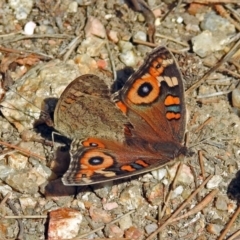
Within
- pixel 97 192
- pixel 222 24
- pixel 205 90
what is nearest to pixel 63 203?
pixel 97 192

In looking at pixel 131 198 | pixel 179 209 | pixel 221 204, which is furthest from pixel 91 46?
pixel 221 204

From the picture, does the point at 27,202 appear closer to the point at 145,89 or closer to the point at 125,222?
the point at 125,222

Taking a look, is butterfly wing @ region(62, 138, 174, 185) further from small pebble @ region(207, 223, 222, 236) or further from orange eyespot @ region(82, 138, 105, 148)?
small pebble @ region(207, 223, 222, 236)

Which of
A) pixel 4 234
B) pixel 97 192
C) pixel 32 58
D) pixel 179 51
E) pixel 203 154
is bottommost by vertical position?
pixel 4 234

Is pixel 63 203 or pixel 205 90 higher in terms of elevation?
pixel 205 90

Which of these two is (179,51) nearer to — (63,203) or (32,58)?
(32,58)

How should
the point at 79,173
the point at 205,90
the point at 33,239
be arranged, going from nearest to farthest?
the point at 79,173 < the point at 33,239 < the point at 205,90

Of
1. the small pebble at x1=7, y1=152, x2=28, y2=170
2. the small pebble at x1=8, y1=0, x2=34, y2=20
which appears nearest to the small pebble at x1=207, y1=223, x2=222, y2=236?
the small pebble at x1=7, y1=152, x2=28, y2=170

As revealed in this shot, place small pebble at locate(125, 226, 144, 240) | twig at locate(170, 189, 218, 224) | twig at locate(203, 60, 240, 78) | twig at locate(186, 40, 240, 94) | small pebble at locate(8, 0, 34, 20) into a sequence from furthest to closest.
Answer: small pebble at locate(8, 0, 34, 20) < twig at locate(203, 60, 240, 78) < twig at locate(186, 40, 240, 94) < twig at locate(170, 189, 218, 224) < small pebble at locate(125, 226, 144, 240)
